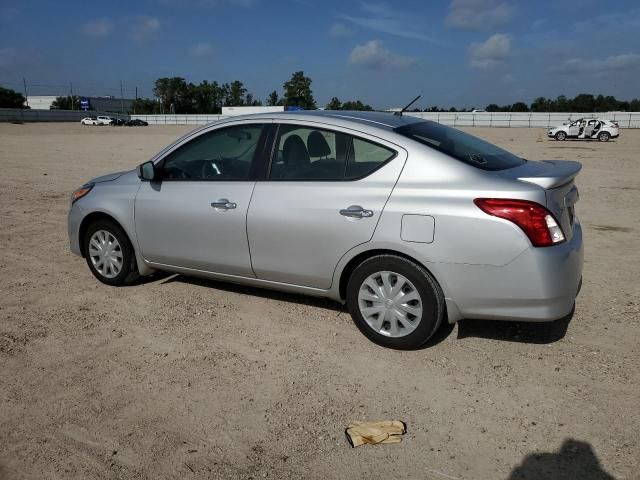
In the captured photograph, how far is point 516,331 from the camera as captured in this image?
173 inches

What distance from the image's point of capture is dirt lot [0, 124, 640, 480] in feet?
9.37

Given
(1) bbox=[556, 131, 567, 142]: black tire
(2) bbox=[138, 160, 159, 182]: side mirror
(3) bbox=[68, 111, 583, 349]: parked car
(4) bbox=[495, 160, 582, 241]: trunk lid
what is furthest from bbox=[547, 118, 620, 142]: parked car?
(2) bbox=[138, 160, 159, 182]: side mirror

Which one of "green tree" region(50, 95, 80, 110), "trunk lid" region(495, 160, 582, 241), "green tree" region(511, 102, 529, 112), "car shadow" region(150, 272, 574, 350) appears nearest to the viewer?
"trunk lid" region(495, 160, 582, 241)

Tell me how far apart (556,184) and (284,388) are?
88.4 inches

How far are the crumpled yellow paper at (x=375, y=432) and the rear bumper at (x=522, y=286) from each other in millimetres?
1016

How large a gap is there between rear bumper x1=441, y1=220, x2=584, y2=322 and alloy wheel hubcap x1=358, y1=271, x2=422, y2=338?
0.27m

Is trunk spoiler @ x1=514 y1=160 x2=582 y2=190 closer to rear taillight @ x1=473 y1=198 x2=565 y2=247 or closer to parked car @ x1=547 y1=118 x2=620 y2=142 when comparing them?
rear taillight @ x1=473 y1=198 x2=565 y2=247

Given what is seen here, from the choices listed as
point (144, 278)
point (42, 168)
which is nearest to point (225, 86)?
point (42, 168)

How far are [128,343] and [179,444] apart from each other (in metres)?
1.48

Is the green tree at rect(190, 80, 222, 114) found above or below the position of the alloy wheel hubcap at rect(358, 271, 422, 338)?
above

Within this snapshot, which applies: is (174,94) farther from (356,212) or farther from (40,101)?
(356,212)

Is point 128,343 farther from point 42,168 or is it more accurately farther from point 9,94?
point 9,94

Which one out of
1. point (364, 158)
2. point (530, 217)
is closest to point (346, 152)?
point (364, 158)

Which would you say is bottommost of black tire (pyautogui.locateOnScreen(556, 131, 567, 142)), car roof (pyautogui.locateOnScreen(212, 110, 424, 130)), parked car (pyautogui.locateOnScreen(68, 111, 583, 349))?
parked car (pyautogui.locateOnScreen(68, 111, 583, 349))
